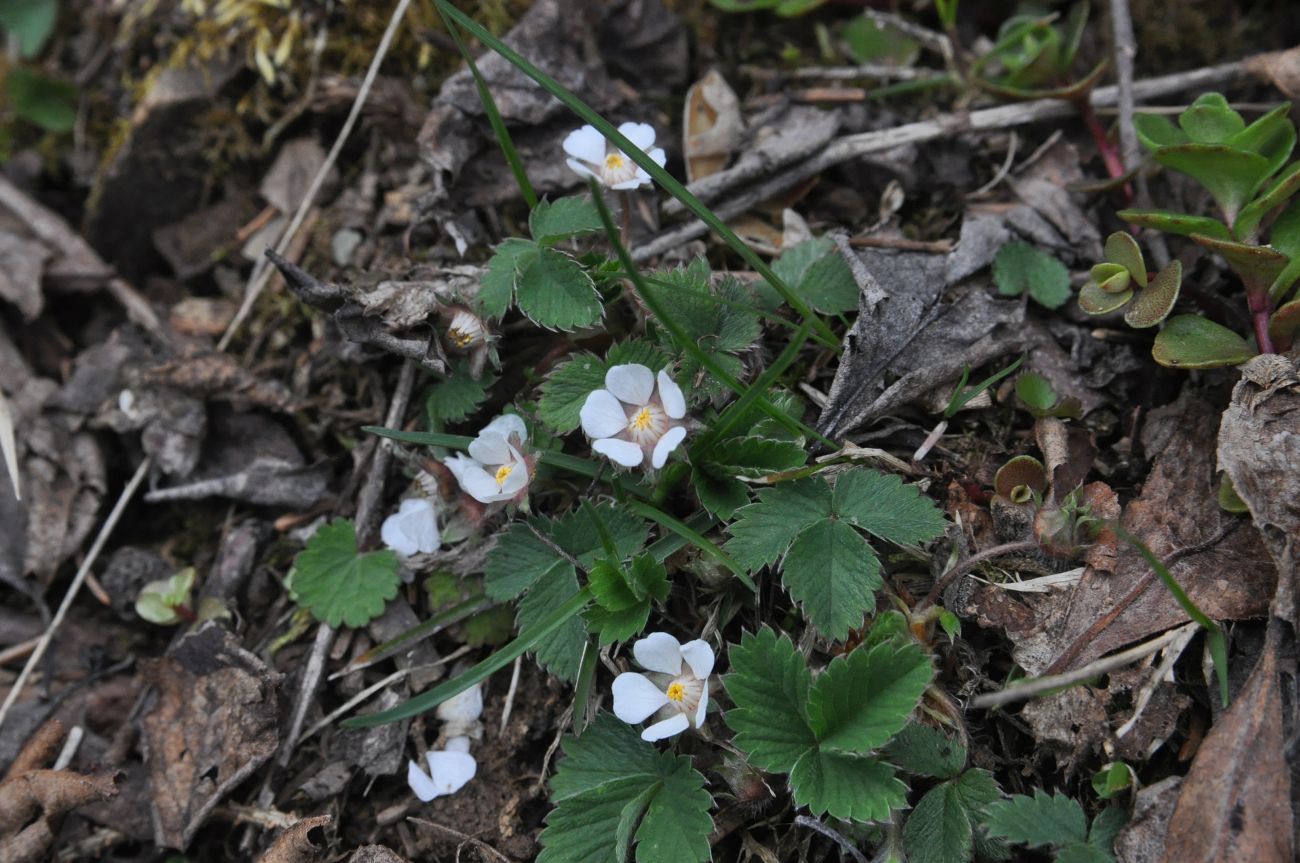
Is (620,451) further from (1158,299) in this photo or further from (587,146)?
(1158,299)

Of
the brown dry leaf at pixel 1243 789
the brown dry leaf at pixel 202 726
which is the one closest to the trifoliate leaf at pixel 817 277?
the brown dry leaf at pixel 1243 789

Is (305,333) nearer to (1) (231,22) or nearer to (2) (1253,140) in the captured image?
(1) (231,22)

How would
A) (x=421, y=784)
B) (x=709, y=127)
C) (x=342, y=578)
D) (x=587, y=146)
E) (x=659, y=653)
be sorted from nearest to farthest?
(x=659, y=653)
(x=421, y=784)
(x=587, y=146)
(x=342, y=578)
(x=709, y=127)

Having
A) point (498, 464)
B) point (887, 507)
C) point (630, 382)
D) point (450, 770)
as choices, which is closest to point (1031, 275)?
point (887, 507)

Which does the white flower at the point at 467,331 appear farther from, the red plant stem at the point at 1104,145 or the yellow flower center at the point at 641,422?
the red plant stem at the point at 1104,145

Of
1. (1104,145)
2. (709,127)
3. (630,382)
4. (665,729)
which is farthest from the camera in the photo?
(709,127)

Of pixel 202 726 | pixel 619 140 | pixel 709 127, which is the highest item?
pixel 619 140
